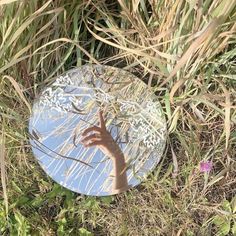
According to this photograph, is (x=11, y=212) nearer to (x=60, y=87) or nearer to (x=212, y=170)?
(x=60, y=87)

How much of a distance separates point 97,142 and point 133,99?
14 cm

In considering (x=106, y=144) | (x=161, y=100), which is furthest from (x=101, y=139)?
(x=161, y=100)

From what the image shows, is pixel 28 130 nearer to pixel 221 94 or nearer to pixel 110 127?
pixel 110 127

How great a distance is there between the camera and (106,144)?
3.93ft

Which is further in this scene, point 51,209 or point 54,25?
point 51,209

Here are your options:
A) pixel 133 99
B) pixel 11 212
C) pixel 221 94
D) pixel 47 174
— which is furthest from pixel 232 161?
pixel 11 212

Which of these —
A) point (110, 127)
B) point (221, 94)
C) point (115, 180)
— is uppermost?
point (221, 94)

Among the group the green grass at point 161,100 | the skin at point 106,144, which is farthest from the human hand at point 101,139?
the green grass at point 161,100

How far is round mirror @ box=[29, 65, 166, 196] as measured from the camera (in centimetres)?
119

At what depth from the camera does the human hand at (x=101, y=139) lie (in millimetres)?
1195

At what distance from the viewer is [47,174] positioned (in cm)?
122

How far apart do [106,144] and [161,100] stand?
17cm

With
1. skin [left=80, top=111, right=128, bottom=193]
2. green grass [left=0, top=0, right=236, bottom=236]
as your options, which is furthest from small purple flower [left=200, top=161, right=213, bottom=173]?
skin [left=80, top=111, right=128, bottom=193]

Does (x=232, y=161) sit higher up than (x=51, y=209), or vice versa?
(x=232, y=161)
